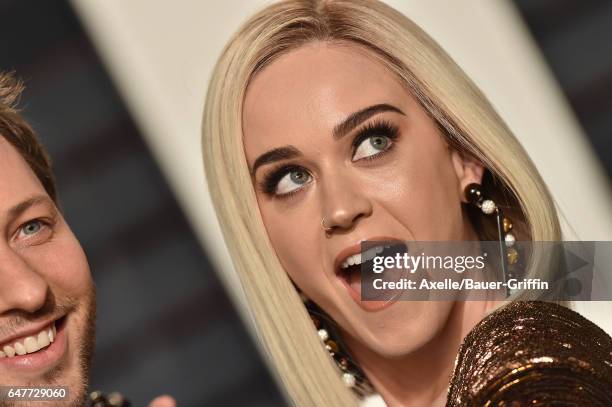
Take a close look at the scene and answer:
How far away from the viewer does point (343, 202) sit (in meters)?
1.05

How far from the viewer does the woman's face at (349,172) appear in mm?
1065

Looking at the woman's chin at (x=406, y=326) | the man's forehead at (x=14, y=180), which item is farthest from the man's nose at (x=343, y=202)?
the man's forehead at (x=14, y=180)

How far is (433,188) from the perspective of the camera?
1084 millimetres

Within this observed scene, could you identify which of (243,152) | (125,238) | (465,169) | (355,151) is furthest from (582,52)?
(125,238)

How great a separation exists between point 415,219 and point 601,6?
1.13ft

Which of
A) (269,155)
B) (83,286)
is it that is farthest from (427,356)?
(83,286)

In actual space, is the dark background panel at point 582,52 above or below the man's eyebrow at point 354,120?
above

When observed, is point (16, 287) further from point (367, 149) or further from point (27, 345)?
point (367, 149)

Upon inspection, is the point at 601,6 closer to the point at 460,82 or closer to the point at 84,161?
the point at 460,82

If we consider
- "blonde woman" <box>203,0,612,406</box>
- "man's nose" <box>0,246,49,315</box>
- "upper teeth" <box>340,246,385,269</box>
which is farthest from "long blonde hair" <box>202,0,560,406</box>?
"man's nose" <box>0,246,49,315</box>

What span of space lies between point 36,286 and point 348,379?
Result: 0.37m

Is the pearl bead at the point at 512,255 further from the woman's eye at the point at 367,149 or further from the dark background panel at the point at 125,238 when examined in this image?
the dark background panel at the point at 125,238

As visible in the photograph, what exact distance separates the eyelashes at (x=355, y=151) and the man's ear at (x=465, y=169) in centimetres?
8

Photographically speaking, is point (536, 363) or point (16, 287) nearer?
point (536, 363)
